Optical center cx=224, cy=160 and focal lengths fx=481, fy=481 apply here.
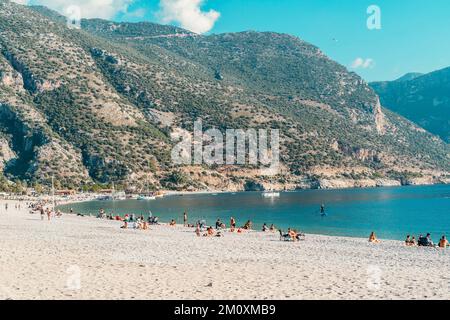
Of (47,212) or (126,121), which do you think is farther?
(126,121)

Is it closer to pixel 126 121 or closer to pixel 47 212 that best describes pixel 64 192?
pixel 126 121

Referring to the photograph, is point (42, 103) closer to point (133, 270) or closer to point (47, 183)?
point (47, 183)

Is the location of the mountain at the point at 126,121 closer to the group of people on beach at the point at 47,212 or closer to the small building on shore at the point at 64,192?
the small building on shore at the point at 64,192

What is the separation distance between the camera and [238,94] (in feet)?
618

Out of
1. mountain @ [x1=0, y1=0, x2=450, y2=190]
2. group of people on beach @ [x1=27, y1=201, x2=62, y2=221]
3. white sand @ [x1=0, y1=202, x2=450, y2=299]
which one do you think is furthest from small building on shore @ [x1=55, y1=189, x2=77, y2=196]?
white sand @ [x1=0, y1=202, x2=450, y2=299]

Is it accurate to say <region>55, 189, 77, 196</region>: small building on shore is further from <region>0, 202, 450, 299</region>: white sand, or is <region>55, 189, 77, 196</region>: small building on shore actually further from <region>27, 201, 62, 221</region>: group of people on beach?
<region>0, 202, 450, 299</region>: white sand

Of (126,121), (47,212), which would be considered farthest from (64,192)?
(47,212)

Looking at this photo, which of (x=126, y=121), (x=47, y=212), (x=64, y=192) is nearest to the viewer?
(x=47, y=212)

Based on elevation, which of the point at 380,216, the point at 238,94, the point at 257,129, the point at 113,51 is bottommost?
the point at 380,216

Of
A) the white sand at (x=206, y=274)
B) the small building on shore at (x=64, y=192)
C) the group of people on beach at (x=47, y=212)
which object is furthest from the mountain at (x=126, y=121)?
the white sand at (x=206, y=274)

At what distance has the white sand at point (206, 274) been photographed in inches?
526

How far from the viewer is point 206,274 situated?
54.2ft
